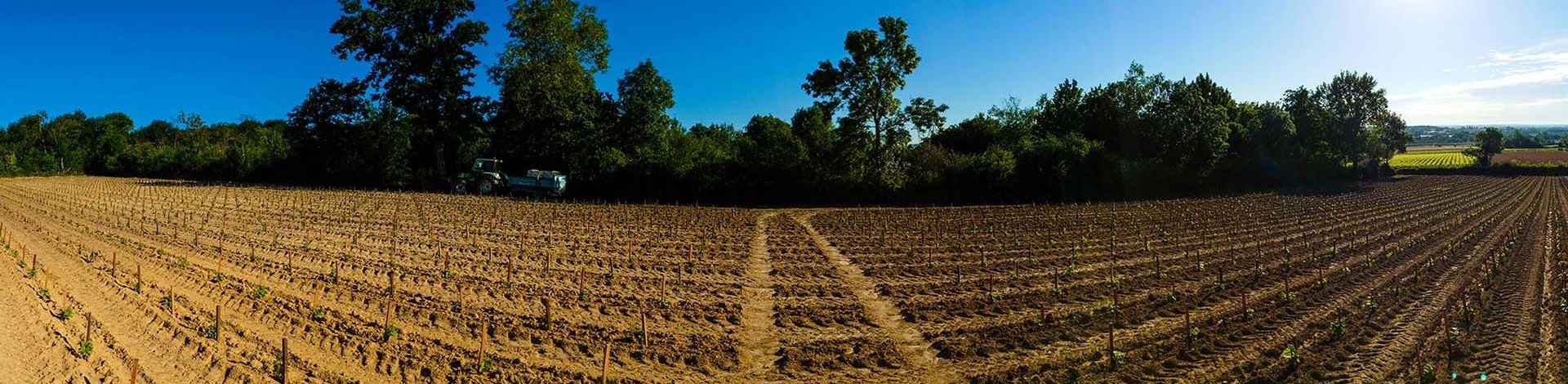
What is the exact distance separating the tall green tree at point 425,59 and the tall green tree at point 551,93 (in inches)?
78.8

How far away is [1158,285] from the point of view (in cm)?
1267

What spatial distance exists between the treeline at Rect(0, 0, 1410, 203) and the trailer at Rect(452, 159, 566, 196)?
2.52m

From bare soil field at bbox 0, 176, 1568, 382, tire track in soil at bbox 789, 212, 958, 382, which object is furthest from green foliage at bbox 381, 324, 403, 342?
tire track in soil at bbox 789, 212, 958, 382

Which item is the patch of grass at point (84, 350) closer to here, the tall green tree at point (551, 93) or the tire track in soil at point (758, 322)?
the tire track in soil at point (758, 322)

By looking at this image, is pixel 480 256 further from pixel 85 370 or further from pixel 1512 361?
pixel 1512 361

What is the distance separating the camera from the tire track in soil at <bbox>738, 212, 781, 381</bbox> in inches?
332

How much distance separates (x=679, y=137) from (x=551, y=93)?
23.6 ft

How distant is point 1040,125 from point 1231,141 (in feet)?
40.1

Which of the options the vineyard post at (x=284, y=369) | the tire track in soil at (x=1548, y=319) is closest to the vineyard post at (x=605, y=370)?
the vineyard post at (x=284, y=369)

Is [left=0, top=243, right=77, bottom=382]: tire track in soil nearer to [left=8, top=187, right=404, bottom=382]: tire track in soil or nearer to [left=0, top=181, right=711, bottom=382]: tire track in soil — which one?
[left=8, top=187, right=404, bottom=382]: tire track in soil

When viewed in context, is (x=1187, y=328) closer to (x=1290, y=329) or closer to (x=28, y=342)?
(x=1290, y=329)

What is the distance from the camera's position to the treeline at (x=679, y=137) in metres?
33.4

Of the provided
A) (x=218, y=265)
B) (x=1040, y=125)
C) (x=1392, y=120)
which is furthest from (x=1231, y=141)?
(x=218, y=265)

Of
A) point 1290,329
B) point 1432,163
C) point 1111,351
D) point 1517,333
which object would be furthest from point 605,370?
point 1432,163
